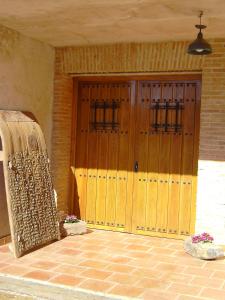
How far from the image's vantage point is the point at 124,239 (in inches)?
285

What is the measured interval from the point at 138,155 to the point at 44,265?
2698 mm

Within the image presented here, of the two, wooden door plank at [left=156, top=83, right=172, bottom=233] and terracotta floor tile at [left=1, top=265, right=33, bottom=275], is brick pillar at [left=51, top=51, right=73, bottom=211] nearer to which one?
wooden door plank at [left=156, top=83, right=172, bottom=233]

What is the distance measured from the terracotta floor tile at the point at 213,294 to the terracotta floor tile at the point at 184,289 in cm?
7

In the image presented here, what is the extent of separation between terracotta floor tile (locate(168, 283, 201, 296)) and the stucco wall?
355 centimetres

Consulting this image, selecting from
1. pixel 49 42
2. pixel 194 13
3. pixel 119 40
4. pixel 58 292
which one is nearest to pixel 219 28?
pixel 194 13

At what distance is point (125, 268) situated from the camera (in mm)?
5656

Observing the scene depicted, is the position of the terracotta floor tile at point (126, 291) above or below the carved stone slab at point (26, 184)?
below

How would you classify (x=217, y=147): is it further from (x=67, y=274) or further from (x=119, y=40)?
(x=67, y=274)

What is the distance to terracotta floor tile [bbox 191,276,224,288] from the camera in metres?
5.17

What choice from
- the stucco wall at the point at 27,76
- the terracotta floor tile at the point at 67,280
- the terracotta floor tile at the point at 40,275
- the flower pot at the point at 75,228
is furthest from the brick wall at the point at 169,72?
the terracotta floor tile at the point at 40,275

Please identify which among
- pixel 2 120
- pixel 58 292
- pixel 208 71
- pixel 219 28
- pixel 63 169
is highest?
pixel 219 28

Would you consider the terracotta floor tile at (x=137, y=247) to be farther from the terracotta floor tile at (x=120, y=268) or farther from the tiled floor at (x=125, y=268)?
the terracotta floor tile at (x=120, y=268)

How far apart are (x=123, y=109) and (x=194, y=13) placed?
246cm

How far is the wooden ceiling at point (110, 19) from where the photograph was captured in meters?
5.41
